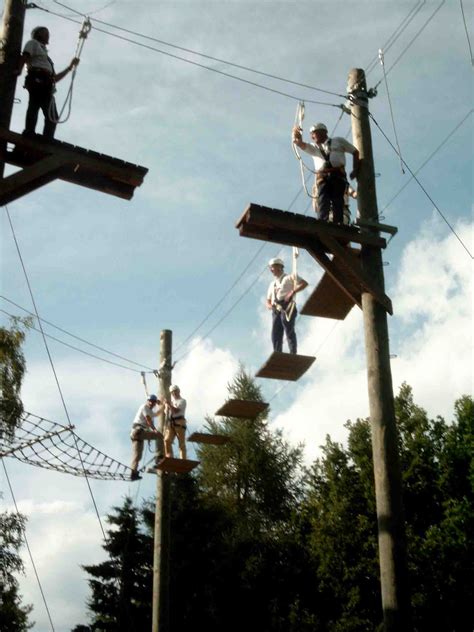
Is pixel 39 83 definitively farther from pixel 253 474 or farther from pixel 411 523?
pixel 253 474

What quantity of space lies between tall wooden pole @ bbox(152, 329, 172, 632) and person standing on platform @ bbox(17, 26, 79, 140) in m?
6.35

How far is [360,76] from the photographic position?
802 centimetres

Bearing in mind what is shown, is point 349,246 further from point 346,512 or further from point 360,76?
point 346,512

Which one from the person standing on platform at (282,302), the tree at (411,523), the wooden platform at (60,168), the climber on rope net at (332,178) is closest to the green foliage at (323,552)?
the tree at (411,523)

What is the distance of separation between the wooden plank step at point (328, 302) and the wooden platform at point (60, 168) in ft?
6.25

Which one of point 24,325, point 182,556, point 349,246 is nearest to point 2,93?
point 349,246

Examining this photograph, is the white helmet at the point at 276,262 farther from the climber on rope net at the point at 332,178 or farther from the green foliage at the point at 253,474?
the green foliage at the point at 253,474

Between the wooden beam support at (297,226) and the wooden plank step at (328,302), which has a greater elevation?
the wooden beam support at (297,226)

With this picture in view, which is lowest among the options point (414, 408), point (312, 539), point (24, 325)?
point (312, 539)

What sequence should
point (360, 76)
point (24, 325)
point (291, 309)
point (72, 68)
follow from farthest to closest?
point (24, 325) < point (291, 309) < point (360, 76) < point (72, 68)

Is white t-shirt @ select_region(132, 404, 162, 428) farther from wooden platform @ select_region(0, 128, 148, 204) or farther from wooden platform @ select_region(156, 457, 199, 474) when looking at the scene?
wooden platform @ select_region(0, 128, 148, 204)

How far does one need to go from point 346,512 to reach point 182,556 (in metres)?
4.68

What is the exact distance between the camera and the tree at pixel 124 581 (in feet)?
70.9

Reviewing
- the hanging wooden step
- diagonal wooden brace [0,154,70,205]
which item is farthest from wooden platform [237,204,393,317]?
the hanging wooden step
